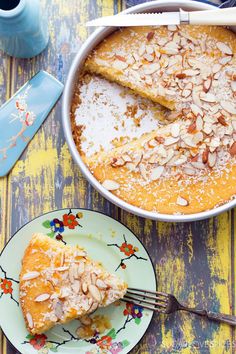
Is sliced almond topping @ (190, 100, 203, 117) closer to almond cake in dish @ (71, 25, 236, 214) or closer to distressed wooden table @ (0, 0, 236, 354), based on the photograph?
almond cake in dish @ (71, 25, 236, 214)

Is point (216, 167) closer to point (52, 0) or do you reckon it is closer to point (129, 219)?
point (129, 219)

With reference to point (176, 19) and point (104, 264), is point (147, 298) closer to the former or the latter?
point (104, 264)

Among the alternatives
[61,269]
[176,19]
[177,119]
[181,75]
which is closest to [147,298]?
[61,269]

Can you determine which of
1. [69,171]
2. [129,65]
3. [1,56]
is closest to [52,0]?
[1,56]

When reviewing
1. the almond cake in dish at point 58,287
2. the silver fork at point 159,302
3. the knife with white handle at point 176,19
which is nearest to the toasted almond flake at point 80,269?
the almond cake in dish at point 58,287

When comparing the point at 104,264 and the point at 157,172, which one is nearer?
the point at 157,172

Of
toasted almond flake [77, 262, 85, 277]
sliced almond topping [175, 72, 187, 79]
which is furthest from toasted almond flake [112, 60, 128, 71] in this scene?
toasted almond flake [77, 262, 85, 277]
